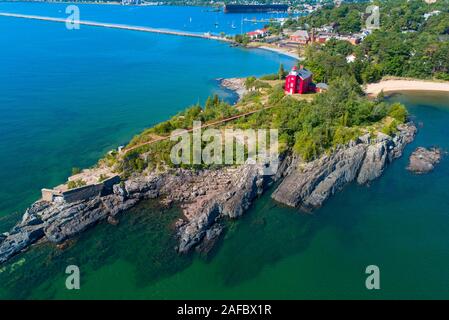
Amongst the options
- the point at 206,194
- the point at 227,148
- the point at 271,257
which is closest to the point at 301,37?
the point at 227,148

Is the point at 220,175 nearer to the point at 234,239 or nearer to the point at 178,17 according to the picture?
the point at 234,239

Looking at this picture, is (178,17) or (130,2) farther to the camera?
(130,2)

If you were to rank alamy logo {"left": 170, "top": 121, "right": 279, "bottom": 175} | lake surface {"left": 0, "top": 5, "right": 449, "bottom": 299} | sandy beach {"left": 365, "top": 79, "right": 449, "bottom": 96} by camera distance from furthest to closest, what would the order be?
sandy beach {"left": 365, "top": 79, "right": 449, "bottom": 96} → alamy logo {"left": 170, "top": 121, "right": 279, "bottom": 175} → lake surface {"left": 0, "top": 5, "right": 449, "bottom": 299}

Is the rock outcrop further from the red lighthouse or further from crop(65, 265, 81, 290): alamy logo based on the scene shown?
crop(65, 265, 81, 290): alamy logo

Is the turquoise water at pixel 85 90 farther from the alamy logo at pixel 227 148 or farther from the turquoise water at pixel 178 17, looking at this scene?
the turquoise water at pixel 178 17

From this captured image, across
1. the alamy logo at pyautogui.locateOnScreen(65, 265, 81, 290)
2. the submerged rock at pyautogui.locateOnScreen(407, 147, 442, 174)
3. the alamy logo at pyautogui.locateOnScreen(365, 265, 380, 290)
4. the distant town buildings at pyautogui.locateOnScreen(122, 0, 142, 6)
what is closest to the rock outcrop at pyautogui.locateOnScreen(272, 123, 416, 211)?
the submerged rock at pyautogui.locateOnScreen(407, 147, 442, 174)

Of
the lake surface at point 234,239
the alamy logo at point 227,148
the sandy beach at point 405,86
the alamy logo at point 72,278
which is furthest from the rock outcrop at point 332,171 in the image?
the sandy beach at point 405,86
